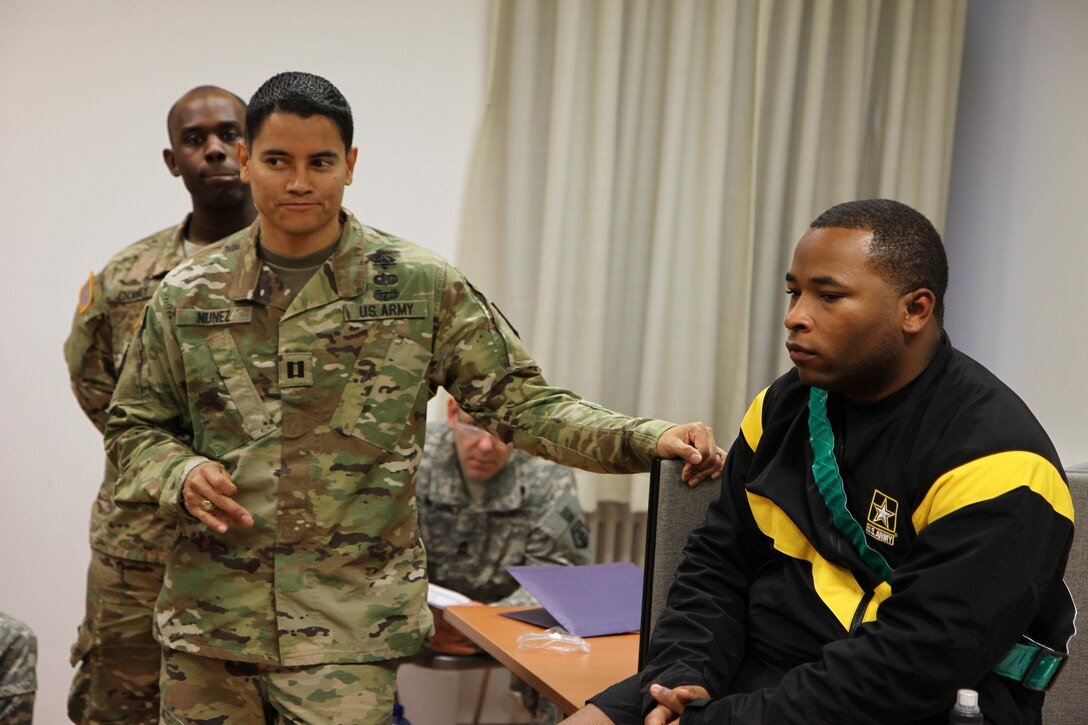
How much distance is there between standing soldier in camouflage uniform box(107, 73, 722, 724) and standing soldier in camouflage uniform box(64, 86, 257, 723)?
0.67 metres

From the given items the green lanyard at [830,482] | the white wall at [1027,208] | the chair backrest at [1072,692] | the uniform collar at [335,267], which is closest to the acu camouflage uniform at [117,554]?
the uniform collar at [335,267]

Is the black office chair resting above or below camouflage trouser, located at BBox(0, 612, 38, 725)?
below

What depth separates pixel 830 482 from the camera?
1.77 m

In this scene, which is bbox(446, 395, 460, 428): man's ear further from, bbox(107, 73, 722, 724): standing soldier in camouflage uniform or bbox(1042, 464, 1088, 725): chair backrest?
bbox(1042, 464, 1088, 725): chair backrest

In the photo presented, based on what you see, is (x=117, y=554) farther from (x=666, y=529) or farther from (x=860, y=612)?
(x=860, y=612)

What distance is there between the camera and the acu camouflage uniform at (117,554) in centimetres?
272

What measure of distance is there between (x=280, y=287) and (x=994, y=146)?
10.3ft

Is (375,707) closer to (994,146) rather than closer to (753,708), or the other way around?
(753,708)

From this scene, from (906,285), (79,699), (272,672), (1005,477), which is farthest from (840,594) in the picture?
(79,699)

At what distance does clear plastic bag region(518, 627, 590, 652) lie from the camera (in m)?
2.39

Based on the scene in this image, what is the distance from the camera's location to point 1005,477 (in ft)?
5.20

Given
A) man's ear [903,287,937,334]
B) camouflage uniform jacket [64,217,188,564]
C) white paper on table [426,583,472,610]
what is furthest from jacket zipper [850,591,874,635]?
camouflage uniform jacket [64,217,188,564]

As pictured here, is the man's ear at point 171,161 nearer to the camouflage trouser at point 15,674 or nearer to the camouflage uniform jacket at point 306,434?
the camouflage uniform jacket at point 306,434

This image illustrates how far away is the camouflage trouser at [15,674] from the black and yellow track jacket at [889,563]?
1457mm
